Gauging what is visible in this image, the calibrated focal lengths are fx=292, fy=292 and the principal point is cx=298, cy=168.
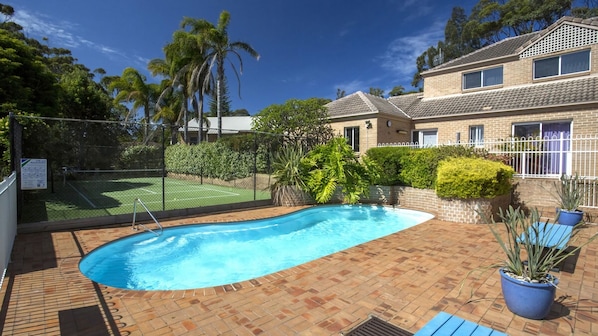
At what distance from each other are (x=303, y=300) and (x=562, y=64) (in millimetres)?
18139

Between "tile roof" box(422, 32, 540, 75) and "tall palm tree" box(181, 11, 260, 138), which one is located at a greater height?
"tall palm tree" box(181, 11, 260, 138)

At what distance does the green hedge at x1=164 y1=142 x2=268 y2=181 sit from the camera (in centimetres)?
1571

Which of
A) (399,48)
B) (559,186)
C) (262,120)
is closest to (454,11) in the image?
(399,48)

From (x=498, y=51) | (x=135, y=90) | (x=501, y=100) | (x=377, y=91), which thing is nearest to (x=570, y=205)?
(x=501, y=100)

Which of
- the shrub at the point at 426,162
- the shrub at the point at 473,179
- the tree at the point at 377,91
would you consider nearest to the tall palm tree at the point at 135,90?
the shrub at the point at 426,162

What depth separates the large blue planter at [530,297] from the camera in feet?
10.4

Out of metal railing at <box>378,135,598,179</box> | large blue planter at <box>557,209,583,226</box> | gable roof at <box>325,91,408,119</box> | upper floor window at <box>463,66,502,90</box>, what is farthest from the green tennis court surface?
upper floor window at <box>463,66,502,90</box>

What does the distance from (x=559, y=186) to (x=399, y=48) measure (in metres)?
16.6

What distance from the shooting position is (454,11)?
4897 centimetres

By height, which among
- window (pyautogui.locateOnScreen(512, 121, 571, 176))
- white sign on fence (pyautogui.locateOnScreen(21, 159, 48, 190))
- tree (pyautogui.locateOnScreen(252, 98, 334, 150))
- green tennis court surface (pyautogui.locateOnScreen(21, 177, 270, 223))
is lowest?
green tennis court surface (pyautogui.locateOnScreen(21, 177, 270, 223))

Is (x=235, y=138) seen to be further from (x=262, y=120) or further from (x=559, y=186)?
(x=559, y=186)

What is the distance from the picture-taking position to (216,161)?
18.2 m

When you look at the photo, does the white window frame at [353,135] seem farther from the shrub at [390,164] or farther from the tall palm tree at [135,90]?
the tall palm tree at [135,90]

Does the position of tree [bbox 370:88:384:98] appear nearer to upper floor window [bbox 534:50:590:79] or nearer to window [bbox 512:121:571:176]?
upper floor window [bbox 534:50:590:79]
